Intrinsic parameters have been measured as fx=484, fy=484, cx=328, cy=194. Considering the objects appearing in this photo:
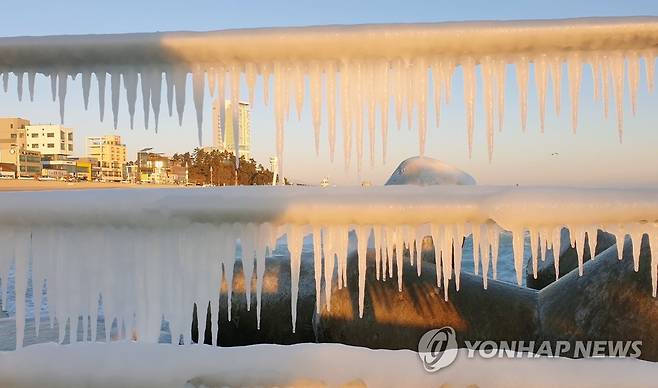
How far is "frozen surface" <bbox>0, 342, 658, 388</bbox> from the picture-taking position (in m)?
2.47

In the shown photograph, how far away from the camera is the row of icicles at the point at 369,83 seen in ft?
9.48

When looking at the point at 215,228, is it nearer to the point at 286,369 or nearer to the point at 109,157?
the point at 286,369

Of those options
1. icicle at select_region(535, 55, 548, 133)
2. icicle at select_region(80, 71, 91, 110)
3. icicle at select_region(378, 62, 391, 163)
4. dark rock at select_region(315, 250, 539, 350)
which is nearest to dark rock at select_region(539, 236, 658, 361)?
dark rock at select_region(315, 250, 539, 350)

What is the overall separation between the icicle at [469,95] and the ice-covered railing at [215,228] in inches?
15.1

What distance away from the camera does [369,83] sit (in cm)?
293

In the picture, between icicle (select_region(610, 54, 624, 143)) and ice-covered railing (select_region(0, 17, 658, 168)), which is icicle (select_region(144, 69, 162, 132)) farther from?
icicle (select_region(610, 54, 624, 143))

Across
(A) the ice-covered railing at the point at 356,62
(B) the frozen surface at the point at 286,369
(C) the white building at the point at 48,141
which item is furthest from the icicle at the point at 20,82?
(C) the white building at the point at 48,141

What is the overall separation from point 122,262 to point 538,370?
7.81 feet

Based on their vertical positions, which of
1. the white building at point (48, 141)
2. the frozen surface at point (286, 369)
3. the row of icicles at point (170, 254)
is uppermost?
the white building at point (48, 141)

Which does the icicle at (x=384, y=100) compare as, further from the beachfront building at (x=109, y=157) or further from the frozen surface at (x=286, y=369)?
the beachfront building at (x=109, y=157)

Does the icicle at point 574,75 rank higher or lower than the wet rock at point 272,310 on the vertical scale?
higher

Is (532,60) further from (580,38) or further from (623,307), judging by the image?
(623,307)

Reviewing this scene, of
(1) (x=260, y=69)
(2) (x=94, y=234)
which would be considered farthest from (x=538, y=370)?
(2) (x=94, y=234)

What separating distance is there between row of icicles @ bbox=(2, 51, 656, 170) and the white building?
8423cm
